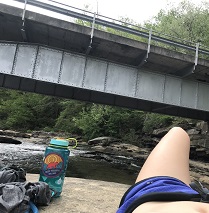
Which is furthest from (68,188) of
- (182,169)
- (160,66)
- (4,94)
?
(4,94)

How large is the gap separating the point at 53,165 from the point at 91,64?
10.8m

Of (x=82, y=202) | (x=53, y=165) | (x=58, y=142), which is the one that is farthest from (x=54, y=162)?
(x=82, y=202)

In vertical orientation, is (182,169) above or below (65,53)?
below

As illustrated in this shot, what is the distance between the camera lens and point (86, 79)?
13836mm

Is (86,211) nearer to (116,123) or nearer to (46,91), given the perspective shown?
(46,91)

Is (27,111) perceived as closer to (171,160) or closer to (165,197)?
(171,160)

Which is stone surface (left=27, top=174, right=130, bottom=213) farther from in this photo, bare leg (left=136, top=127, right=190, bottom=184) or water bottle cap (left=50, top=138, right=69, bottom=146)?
bare leg (left=136, top=127, right=190, bottom=184)

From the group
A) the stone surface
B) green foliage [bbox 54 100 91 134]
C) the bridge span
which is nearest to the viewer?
the stone surface

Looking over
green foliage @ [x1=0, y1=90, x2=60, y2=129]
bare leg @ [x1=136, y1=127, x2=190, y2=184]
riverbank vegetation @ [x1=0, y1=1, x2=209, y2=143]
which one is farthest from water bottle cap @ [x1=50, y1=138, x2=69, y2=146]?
green foliage @ [x1=0, y1=90, x2=60, y2=129]

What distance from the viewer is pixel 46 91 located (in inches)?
646

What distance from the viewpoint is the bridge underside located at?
1270cm

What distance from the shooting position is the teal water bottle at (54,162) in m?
3.91

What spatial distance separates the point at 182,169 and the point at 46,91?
1591 cm

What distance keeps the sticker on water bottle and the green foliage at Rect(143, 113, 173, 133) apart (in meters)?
29.9
